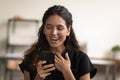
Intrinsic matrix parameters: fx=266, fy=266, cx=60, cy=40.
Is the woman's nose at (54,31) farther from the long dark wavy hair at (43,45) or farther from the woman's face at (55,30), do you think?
the long dark wavy hair at (43,45)

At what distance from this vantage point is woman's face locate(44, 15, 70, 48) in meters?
1.27

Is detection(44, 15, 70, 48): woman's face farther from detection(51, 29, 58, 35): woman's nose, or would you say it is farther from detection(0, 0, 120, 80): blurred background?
detection(0, 0, 120, 80): blurred background

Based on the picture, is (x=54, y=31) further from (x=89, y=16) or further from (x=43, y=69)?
(x=89, y=16)

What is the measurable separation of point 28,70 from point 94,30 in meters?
3.03

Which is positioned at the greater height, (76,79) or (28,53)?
(28,53)

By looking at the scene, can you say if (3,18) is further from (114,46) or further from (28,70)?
(28,70)

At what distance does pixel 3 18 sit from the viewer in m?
4.30

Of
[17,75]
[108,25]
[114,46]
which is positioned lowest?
[17,75]

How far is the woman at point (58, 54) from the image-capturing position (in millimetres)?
1271

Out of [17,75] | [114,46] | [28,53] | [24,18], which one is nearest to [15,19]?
[24,18]

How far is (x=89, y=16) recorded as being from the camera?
14.1 ft

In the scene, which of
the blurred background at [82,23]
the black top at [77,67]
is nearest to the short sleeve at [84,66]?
the black top at [77,67]

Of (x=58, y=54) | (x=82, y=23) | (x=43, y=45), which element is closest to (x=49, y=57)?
(x=58, y=54)

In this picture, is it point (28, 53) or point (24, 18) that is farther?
point (24, 18)
